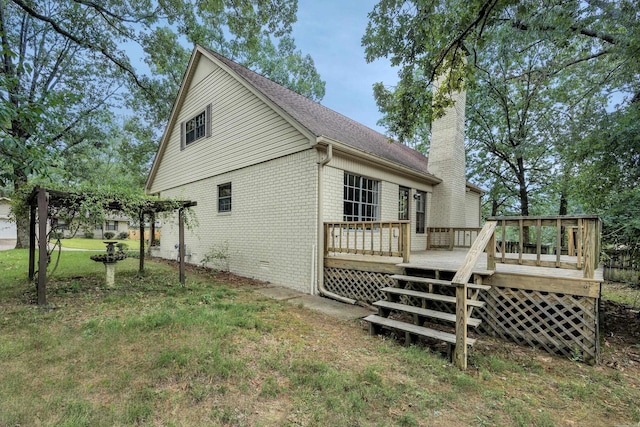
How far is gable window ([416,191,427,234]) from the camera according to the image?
33.4ft

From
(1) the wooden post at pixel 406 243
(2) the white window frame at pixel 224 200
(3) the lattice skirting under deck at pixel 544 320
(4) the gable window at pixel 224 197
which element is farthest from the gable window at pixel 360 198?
(4) the gable window at pixel 224 197

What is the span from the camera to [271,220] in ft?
25.1

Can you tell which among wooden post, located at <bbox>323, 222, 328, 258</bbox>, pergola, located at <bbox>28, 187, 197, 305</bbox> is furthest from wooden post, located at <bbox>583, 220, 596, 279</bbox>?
pergola, located at <bbox>28, 187, 197, 305</bbox>

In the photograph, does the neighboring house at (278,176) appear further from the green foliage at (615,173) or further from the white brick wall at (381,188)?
the green foliage at (615,173)

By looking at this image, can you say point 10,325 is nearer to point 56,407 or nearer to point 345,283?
point 56,407

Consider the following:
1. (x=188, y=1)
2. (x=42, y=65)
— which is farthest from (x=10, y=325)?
(x=42, y=65)

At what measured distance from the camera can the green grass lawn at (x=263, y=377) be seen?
2369 mm

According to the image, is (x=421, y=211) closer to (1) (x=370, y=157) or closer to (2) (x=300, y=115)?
(1) (x=370, y=157)

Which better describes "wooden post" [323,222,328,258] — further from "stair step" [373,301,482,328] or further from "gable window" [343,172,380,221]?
"stair step" [373,301,482,328]

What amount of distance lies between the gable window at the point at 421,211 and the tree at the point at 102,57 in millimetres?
6658

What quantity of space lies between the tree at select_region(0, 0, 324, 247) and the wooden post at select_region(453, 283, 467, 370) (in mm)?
5730

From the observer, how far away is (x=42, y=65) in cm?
1458

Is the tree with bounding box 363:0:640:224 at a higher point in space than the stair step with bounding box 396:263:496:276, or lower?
higher

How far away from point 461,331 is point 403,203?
21.0 feet
